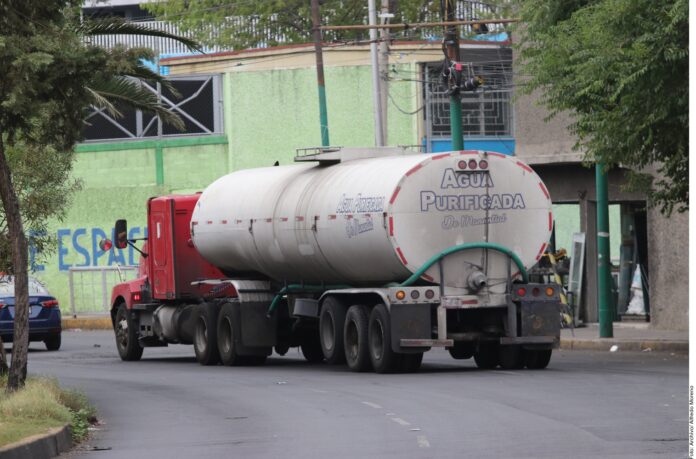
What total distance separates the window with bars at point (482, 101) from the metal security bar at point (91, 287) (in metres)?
9.30

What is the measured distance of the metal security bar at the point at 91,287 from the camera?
42812 mm

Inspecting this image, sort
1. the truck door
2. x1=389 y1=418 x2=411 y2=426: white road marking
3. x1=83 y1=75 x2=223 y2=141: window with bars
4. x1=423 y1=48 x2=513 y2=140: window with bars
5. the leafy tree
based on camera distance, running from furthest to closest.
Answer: x1=83 y1=75 x2=223 y2=141: window with bars < x1=423 y1=48 x2=513 y2=140: window with bars < the truck door < the leafy tree < x1=389 y1=418 x2=411 y2=426: white road marking

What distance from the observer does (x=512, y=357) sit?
73.7 feet

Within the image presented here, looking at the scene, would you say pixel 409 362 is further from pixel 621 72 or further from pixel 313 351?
pixel 621 72

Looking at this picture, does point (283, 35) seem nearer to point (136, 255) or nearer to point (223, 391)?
point (136, 255)

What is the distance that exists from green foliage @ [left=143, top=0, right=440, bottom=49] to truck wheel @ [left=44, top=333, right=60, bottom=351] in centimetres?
2704

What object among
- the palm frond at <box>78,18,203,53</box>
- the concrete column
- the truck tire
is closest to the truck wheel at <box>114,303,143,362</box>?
the truck tire

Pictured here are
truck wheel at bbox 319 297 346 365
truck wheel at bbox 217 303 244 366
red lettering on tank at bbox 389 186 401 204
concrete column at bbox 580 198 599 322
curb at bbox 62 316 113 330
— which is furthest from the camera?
curb at bbox 62 316 113 330

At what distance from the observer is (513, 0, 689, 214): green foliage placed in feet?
66.9

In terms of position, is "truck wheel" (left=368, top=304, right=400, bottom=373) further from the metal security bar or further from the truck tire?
the metal security bar

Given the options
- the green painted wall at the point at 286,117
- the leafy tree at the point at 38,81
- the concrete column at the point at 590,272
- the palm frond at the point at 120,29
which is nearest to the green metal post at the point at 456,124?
the concrete column at the point at 590,272

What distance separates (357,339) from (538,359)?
2.59 m

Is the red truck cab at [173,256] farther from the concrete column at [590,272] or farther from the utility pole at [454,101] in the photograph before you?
the concrete column at [590,272]

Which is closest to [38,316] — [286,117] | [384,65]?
[384,65]
